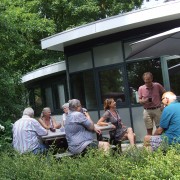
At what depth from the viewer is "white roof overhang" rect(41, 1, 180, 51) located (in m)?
8.19

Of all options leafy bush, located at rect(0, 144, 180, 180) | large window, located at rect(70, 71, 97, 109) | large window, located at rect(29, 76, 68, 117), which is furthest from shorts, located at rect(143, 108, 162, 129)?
large window, located at rect(29, 76, 68, 117)

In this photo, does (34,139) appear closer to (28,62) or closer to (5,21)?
(5,21)

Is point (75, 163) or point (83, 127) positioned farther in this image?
point (83, 127)

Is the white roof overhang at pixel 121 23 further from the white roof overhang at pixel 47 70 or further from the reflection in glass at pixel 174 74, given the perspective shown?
the white roof overhang at pixel 47 70

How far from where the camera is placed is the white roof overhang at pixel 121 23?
819 centimetres

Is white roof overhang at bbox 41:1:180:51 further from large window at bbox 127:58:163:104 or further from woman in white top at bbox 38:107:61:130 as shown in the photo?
woman in white top at bbox 38:107:61:130

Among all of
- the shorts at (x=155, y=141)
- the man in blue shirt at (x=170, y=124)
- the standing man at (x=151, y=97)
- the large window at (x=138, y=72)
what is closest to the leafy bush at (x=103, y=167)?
the shorts at (x=155, y=141)

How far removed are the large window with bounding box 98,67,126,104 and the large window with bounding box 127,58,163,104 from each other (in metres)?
0.26

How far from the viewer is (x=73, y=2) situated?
18.6 metres

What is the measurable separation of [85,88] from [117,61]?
1548 millimetres

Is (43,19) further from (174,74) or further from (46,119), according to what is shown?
(46,119)

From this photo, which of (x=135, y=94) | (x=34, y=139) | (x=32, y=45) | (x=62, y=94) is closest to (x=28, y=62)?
(x=32, y=45)

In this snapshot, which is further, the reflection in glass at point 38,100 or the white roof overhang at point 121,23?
the reflection in glass at point 38,100

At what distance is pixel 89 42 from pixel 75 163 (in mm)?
6702
